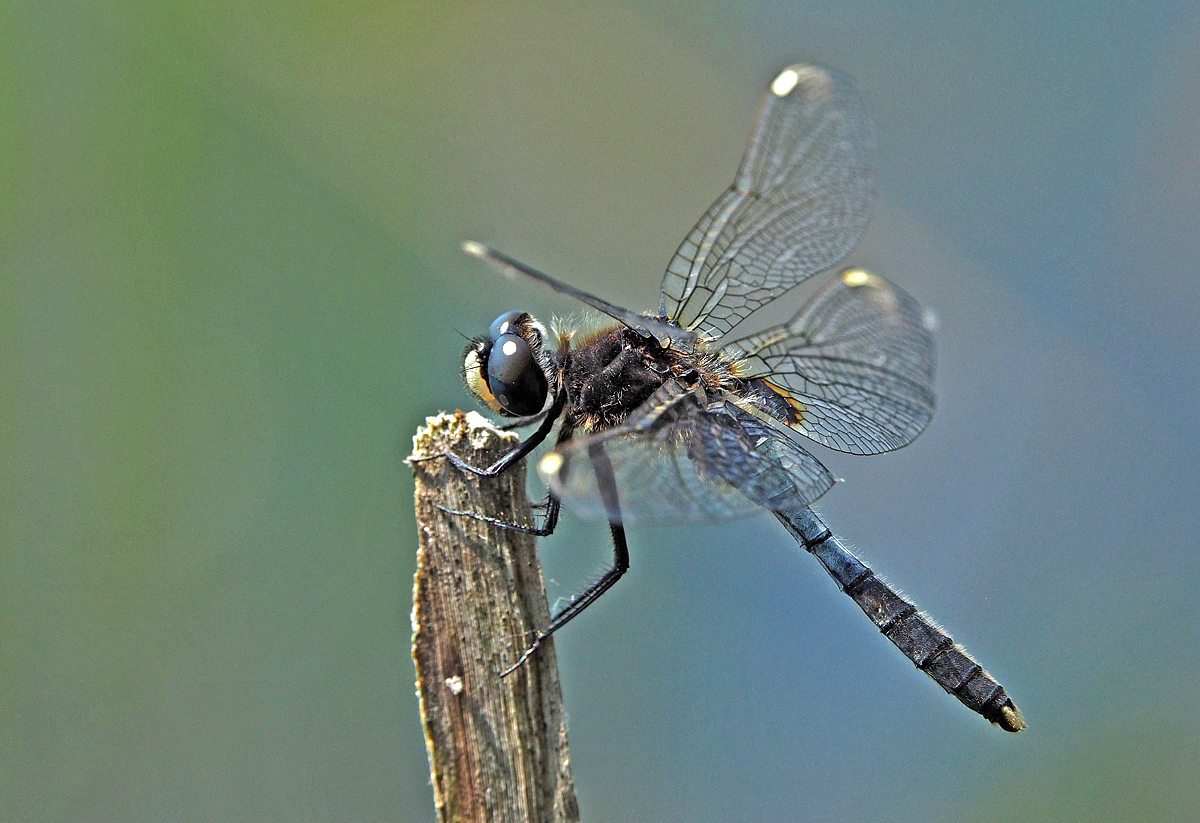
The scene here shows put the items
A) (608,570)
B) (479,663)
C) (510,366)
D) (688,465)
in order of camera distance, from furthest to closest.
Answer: (608,570) → (510,366) → (688,465) → (479,663)

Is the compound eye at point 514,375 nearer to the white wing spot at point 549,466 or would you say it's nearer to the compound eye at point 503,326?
the compound eye at point 503,326

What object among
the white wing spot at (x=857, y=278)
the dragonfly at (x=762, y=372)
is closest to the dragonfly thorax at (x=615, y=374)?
the dragonfly at (x=762, y=372)

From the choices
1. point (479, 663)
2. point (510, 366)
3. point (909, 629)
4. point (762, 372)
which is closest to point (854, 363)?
point (762, 372)

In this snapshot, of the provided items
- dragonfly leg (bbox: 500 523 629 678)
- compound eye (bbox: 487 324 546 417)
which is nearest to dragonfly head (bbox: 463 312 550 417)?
compound eye (bbox: 487 324 546 417)

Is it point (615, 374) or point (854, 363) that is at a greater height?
point (615, 374)

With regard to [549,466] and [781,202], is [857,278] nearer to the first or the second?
[781,202]

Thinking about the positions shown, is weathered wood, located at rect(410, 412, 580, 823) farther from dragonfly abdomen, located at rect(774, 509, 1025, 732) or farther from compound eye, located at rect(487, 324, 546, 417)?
dragonfly abdomen, located at rect(774, 509, 1025, 732)
